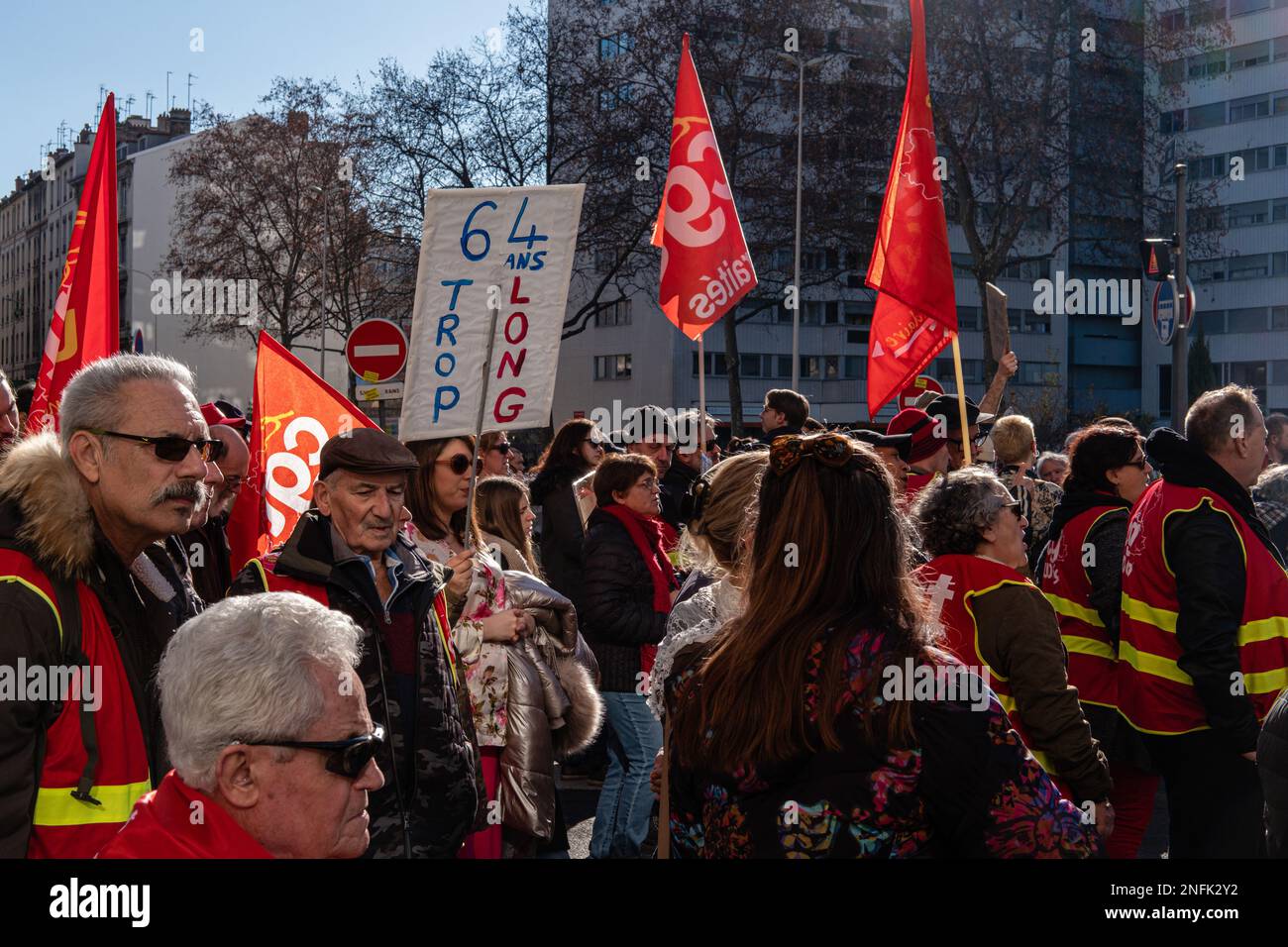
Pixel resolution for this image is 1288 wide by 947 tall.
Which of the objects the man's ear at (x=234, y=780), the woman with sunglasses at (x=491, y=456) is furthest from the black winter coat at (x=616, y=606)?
the man's ear at (x=234, y=780)

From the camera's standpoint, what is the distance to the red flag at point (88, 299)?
5.75 metres

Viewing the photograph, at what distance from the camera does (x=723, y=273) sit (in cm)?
968

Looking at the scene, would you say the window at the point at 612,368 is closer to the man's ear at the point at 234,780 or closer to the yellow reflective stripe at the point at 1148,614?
the yellow reflective stripe at the point at 1148,614

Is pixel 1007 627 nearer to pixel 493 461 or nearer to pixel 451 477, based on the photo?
pixel 451 477

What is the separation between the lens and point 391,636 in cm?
376

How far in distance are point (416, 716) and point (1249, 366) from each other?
67468 mm

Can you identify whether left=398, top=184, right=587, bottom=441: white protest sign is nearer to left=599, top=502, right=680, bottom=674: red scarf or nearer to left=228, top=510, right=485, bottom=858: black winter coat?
left=228, top=510, right=485, bottom=858: black winter coat

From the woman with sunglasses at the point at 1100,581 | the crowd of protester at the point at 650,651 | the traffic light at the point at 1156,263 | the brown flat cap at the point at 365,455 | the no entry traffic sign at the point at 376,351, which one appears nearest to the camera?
the crowd of protester at the point at 650,651


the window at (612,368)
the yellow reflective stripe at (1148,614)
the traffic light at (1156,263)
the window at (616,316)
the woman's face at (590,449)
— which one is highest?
the window at (616,316)

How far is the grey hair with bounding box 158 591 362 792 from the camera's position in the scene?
2.41m

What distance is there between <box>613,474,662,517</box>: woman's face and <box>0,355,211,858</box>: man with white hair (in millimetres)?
3389

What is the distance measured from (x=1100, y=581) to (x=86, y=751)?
3934mm

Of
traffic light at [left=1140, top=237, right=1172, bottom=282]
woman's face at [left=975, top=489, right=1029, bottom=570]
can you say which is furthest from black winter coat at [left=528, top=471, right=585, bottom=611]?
traffic light at [left=1140, top=237, right=1172, bottom=282]

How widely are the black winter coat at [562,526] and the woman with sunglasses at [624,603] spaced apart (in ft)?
5.11
